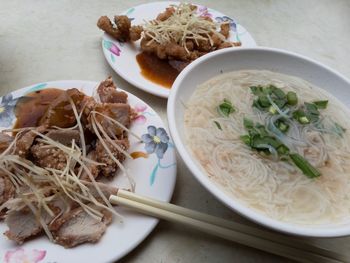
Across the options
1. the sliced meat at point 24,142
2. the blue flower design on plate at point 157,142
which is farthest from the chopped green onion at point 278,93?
the sliced meat at point 24,142

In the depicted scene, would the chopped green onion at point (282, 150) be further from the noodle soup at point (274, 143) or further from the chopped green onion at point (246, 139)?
the chopped green onion at point (246, 139)

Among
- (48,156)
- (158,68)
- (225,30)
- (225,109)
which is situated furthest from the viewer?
(225,30)

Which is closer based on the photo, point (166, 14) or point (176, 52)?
point (176, 52)

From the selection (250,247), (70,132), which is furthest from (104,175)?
(250,247)

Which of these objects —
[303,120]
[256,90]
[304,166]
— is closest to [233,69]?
[256,90]

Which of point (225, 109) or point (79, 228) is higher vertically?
point (225, 109)

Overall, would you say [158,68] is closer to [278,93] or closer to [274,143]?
[278,93]
